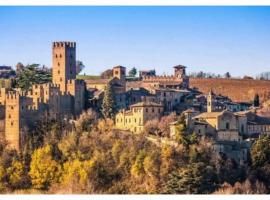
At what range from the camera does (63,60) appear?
839 inches

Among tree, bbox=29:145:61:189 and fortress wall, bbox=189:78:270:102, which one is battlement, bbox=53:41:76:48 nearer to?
tree, bbox=29:145:61:189

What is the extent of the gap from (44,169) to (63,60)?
3.15 metres

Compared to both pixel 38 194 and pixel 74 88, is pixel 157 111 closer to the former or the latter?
pixel 74 88

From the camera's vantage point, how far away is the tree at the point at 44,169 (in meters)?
18.9

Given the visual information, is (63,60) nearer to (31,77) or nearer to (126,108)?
(31,77)

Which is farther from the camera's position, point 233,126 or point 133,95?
point 133,95

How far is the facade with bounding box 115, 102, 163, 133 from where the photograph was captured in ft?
65.8

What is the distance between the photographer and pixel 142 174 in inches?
A: 727

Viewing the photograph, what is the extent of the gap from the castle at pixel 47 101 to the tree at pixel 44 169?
53cm

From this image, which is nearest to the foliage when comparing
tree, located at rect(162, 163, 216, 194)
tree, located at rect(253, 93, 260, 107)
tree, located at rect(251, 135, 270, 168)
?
tree, located at rect(162, 163, 216, 194)

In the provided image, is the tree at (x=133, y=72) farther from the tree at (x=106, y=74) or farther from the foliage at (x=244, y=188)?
the foliage at (x=244, y=188)

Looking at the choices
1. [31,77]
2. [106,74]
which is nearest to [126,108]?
[31,77]
